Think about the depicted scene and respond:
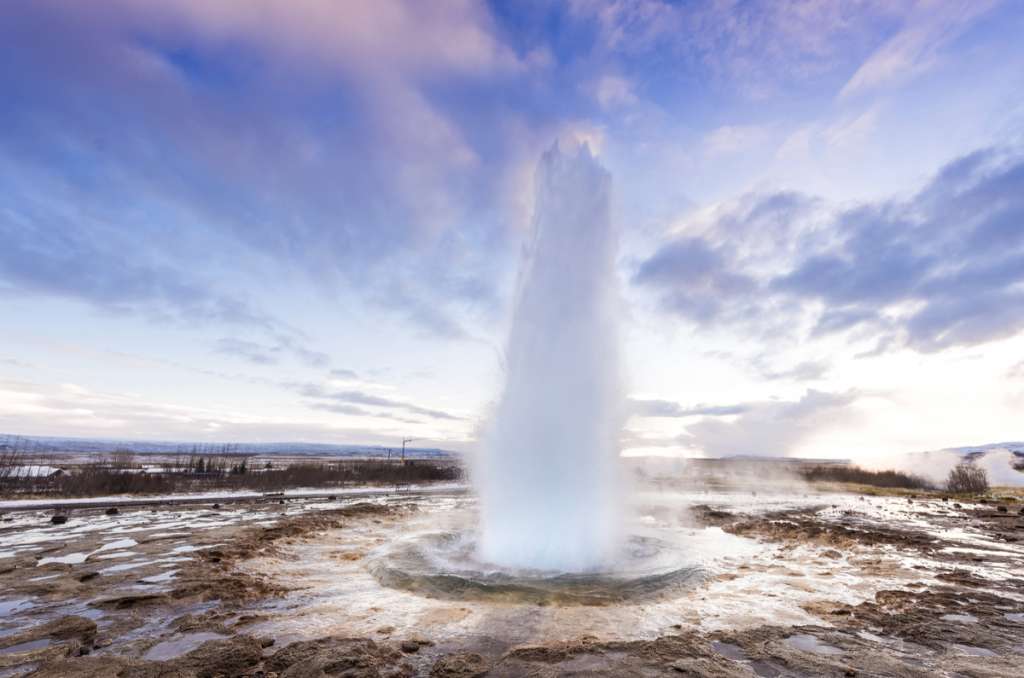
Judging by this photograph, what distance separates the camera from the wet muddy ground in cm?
726

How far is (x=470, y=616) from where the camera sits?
9672 mm

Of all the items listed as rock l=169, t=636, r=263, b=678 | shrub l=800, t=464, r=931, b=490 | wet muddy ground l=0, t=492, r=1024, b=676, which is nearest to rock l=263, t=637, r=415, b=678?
wet muddy ground l=0, t=492, r=1024, b=676

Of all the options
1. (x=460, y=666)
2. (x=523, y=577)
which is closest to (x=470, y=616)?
(x=460, y=666)

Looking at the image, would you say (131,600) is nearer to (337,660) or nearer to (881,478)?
(337,660)

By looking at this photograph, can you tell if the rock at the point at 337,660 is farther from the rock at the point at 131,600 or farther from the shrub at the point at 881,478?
the shrub at the point at 881,478

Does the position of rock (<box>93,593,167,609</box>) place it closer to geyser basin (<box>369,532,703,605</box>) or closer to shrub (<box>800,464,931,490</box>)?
geyser basin (<box>369,532,703,605</box>)

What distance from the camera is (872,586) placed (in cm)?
1258

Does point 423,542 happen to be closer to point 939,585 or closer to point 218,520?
point 218,520

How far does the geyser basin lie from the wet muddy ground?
356mm

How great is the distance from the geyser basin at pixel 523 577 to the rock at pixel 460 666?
3.66 metres

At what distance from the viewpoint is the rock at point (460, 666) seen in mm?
6930

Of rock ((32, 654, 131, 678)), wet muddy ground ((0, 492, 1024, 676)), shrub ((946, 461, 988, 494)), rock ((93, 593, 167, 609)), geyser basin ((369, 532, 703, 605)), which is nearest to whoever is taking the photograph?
rock ((32, 654, 131, 678))

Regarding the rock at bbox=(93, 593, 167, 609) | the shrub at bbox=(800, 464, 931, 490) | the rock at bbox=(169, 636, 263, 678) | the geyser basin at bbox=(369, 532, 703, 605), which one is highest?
the rock at bbox=(169, 636, 263, 678)

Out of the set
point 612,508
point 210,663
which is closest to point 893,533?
point 612,508
